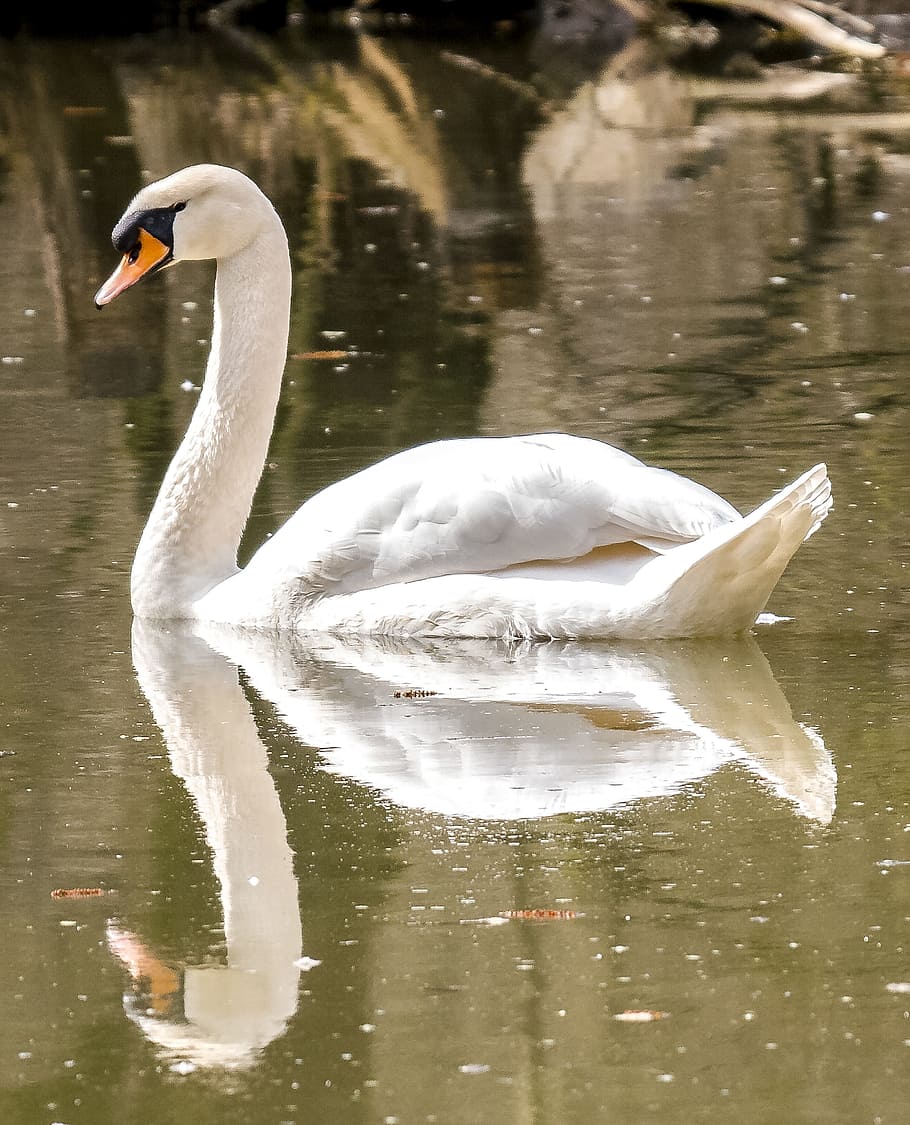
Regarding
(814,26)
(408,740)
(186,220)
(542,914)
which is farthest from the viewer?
(814,26)

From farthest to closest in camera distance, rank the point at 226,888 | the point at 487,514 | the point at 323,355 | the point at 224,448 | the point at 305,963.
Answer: the point at 323,355 < the point at 224,448 < the point at 487,514 < the point at 226,888 < the point at 305,963

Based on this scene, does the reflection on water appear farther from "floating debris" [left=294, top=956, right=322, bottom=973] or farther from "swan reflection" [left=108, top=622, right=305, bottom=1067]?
"floating debris" [left=294, top=956, right=322, bottom=973]

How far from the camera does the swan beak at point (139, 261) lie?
7.22 m

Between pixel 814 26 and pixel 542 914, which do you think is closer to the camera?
pixel 542 914

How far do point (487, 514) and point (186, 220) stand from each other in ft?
4.74

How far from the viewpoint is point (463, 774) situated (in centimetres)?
559

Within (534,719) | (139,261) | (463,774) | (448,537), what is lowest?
(534,719)

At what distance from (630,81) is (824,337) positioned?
1280 centimetres

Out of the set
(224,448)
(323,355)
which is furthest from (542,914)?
(323,355)

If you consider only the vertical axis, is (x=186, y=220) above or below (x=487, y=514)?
above

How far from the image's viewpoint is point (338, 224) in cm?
1617

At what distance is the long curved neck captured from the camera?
287 inches

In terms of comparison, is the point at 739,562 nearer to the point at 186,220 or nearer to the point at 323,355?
the point at 186,220

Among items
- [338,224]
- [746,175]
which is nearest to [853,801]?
[338,224]
